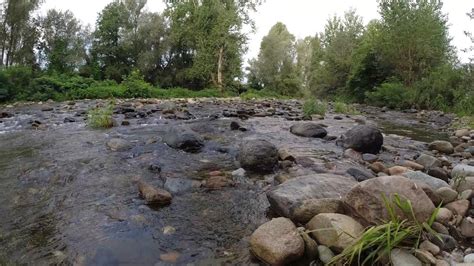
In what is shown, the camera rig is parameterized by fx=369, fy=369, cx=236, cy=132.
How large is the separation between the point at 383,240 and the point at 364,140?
4.46m

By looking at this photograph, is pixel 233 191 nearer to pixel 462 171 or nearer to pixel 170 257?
pixel 170 257

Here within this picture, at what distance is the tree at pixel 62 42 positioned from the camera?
34.6 meters

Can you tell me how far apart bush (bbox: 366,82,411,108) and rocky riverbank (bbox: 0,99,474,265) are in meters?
15.5

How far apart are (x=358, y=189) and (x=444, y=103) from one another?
18.9m

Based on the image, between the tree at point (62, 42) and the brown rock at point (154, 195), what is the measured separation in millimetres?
33037

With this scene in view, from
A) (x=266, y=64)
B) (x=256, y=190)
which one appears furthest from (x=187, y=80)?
(x=256, y=190)

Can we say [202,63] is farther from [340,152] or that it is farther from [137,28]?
[340,152]

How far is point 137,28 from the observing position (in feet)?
129

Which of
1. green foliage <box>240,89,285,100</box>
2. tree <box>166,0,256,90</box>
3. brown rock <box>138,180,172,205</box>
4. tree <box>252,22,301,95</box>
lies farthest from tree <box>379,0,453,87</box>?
brown rock <box>138,180,172,205</box>

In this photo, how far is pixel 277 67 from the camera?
44531 mm

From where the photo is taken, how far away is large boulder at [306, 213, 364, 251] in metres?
3.07

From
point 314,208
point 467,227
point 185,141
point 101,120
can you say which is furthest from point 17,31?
point 467,227

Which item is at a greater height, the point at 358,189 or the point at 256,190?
the point at 358,189

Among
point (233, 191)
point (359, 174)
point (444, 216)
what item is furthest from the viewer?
point (359, 174)
